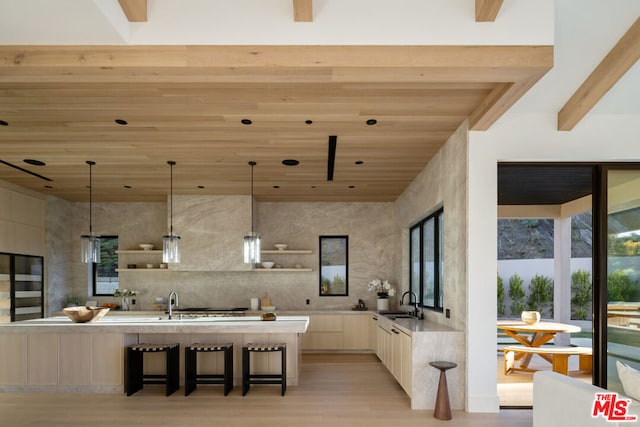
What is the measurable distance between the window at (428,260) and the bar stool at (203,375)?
243 cm

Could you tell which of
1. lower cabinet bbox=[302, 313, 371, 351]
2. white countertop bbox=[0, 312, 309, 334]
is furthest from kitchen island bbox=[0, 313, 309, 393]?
lower cabinet bbox=[302, 313, 371, 351]

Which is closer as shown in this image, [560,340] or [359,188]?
[359,188]

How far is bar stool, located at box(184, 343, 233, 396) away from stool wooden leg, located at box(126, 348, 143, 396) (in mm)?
586

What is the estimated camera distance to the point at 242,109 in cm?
418

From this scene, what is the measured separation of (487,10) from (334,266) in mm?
5947

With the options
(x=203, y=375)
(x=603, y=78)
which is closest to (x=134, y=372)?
(x=203, y=375)

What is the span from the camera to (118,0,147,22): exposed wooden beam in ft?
9.40

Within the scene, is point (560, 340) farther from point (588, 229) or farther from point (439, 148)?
point (588, 229)

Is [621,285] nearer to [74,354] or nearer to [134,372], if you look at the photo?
[134,372]

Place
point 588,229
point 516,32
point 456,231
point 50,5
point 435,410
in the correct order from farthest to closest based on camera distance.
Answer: point 588,229
point 456,231
point 435,410
point 516,32
point 50,5

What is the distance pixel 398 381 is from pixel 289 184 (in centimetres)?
308

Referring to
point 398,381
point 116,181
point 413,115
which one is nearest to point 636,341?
point 398,381

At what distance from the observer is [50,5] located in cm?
260

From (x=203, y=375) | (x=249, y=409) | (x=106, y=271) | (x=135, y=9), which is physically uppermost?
(x=135, y=9)
